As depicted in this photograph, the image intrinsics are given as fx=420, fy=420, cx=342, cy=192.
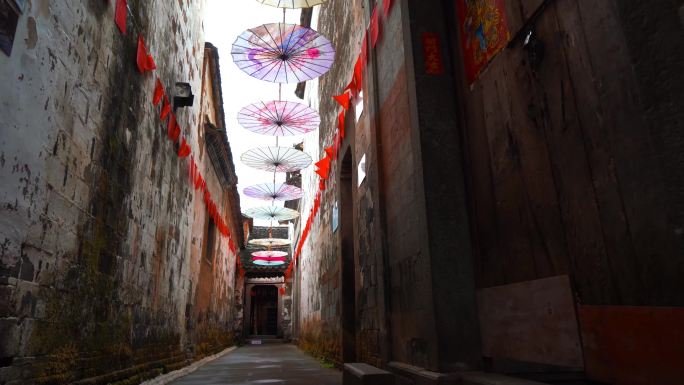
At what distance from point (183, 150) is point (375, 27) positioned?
4143 mm

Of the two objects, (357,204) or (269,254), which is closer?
(357,204)

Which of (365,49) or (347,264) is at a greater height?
(365,49)

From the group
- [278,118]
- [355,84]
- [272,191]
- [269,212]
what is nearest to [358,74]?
[355,84]

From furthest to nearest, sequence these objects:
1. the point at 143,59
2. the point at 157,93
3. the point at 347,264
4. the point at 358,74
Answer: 1. the point at 347,264
2. the point at 358,74
3. the point at 157,93
4. the point at 143,59

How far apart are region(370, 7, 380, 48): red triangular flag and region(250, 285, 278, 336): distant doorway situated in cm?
3021

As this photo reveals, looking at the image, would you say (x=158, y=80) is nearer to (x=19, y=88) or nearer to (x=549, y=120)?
(x=19, y=88)

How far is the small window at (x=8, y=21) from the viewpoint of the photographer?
234 centimetres

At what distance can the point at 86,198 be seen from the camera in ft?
12.0

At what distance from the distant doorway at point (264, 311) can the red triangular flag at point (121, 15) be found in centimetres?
3064

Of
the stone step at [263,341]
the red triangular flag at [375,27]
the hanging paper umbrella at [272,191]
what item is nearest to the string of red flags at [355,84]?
the red triangular flag at [375,27]

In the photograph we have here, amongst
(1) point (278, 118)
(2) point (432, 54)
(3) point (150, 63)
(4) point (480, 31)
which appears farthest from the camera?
(1) point (278, 118)

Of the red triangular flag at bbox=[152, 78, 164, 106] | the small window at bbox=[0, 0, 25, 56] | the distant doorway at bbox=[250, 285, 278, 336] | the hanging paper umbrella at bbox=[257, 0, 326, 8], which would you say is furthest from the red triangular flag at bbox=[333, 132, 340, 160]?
the distant doorway at bbox=[250, 285, 278, 336]

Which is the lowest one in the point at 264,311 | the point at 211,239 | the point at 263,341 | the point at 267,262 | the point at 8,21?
the point at 263,341

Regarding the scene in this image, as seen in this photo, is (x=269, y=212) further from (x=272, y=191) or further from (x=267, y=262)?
(x=267, y=262)
